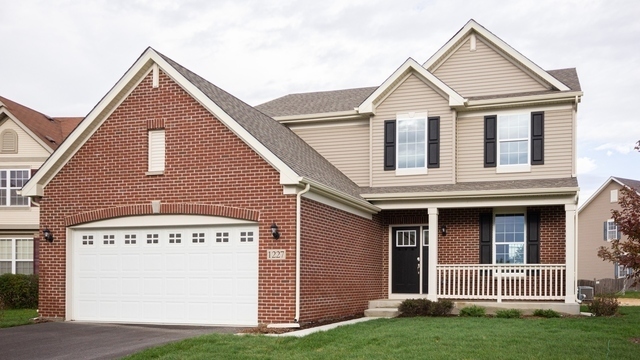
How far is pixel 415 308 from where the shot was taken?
741 inches

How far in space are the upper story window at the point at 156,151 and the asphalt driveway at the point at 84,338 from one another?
3856mm

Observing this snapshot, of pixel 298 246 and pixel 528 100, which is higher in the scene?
pixel 528 100

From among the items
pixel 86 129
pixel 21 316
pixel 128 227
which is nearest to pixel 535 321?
pixel 128 227

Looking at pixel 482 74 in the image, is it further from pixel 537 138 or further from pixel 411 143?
pixel 411 143

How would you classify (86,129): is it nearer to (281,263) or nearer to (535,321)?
(281,263)

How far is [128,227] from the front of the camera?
56.7 feet

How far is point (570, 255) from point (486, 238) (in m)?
2.66

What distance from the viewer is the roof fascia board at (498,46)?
2066cm

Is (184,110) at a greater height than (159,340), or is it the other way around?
(184,110)

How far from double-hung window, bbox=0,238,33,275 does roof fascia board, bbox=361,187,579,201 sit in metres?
16.4

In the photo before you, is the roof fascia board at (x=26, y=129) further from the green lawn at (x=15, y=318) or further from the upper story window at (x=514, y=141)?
→ the upper story window at (x=514, y=141)

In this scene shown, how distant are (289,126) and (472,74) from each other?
20.2 ft

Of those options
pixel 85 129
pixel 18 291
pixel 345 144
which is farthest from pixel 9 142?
pixel 345 144

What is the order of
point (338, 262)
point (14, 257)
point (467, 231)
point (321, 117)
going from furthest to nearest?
point (14, 257) < point (321, 117) < point (467, 231) < point (338, 262)
